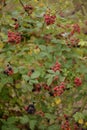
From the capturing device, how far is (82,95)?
8.34 ft

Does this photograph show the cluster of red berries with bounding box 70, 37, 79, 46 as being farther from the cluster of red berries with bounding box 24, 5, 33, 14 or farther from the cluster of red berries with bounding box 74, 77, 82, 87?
the cluster of red berries with bounding box 24, 5, 33, 14

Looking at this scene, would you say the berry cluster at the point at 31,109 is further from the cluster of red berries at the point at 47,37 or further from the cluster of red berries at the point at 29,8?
the cluster of red berries at the point at 29,8

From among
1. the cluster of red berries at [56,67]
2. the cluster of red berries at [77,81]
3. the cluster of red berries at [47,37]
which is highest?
the cluster of red berries at [47,37]

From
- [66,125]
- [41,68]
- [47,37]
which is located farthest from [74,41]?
[66,125]

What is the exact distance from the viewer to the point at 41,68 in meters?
2.25

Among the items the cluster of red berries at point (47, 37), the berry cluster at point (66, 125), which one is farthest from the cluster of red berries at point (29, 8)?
the berry cluster at point (66, 125)

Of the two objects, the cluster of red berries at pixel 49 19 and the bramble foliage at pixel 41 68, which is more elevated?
the cluster of red berries at pixel 49 19

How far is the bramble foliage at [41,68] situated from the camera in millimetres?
2270

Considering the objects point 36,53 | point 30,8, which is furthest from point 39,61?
point 30,8

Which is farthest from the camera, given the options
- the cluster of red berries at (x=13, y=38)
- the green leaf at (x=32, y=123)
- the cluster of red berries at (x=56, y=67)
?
the green leaf at (x=32, y=123)

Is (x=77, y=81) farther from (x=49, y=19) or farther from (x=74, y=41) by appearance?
(x=49, y=19)

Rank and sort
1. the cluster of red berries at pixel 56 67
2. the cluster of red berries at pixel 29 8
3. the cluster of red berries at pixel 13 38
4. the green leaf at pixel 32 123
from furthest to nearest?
1. the cluster of red berries at pixel 29 8
2. the green leaf at pixel 32 123
3. the cluster of red berries at pixel 13 38
4. the cluster of red berries at pixel 56 67

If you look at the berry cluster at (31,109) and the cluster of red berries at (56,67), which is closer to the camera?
the cluster of red berries at (56,67)

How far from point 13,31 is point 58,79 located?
0.51 meters
